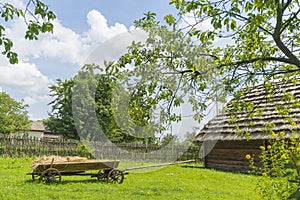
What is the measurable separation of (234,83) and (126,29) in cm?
187

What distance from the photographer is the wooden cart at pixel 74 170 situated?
7.72 metres

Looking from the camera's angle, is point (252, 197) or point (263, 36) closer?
point (263, 36)

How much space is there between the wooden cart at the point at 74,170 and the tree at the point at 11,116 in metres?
24.3

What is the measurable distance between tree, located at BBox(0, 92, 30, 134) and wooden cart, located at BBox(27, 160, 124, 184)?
24343 mm

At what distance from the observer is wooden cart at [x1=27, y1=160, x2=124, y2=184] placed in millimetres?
7719

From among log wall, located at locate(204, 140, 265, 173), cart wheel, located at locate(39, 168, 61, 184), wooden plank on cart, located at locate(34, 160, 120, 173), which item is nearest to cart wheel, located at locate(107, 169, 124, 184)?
wooden plank on cart, located at locate(34, 160, 120, 173)

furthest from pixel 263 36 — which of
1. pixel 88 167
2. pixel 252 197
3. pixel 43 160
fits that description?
pixel 43 160

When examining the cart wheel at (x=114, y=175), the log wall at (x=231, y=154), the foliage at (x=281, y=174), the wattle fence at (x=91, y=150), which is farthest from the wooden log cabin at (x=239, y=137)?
the foliage at (x=281, y=174)

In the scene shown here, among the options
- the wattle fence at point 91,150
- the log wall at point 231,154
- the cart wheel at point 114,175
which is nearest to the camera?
the cart wheel at point 114,175

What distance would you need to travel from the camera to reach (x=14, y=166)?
36.5 ft

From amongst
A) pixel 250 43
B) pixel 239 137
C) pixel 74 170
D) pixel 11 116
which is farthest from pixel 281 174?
pixel 11 116

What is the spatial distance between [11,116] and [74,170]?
2630 cm

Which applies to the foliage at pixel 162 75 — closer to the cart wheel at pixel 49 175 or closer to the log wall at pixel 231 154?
the cart wheel at pixel 49 175

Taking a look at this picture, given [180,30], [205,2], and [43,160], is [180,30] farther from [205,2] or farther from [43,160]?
[43,160]
